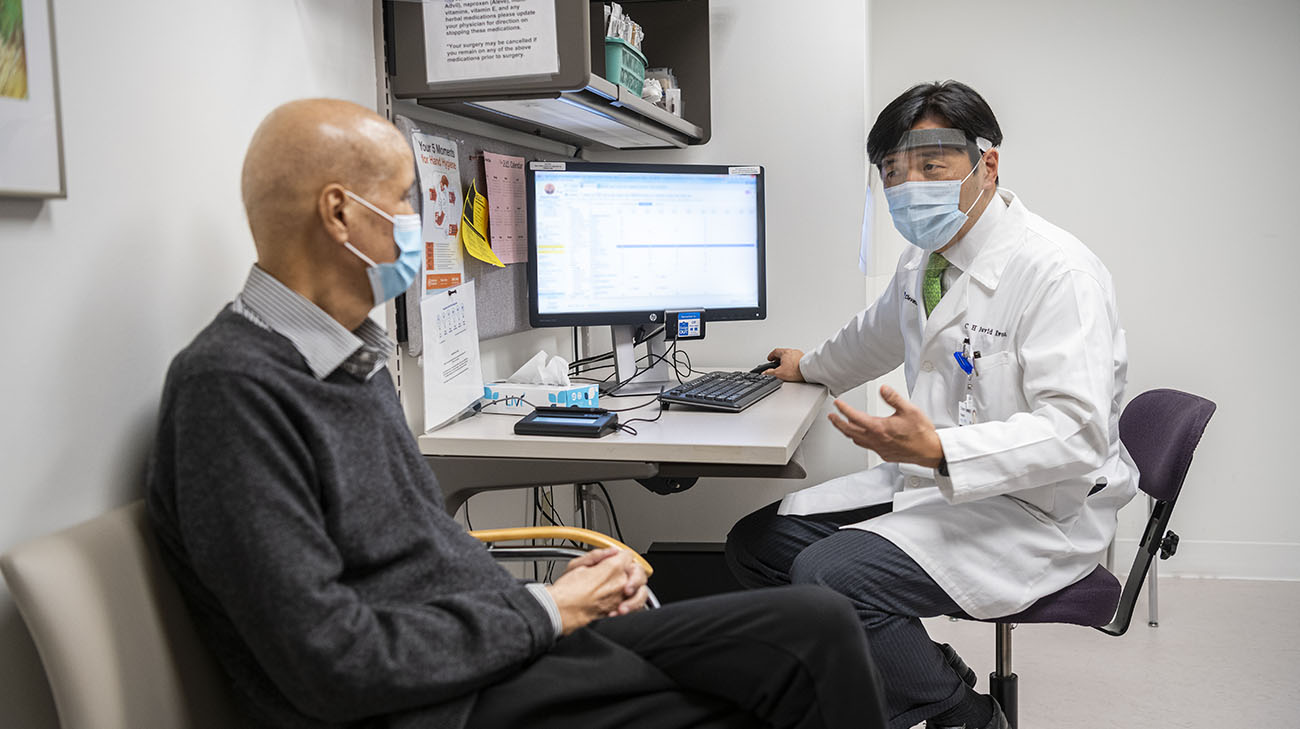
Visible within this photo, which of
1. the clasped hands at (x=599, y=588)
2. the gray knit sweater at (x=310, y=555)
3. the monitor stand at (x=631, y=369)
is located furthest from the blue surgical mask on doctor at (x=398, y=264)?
the monitor stand at (x=631, y=369)

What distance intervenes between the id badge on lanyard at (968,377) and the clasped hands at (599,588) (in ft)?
2.38

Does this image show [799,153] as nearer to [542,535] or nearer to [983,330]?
[983,330]

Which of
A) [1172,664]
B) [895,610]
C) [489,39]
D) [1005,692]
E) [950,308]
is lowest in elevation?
[1172,664]

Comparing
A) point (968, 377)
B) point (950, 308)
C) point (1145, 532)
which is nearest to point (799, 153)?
point (950, 308)

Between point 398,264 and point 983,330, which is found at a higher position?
point 398,264

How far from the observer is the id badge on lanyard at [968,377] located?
177 cm

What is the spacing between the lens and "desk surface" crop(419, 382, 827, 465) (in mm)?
1620

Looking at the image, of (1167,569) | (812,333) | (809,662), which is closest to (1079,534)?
(809,662)

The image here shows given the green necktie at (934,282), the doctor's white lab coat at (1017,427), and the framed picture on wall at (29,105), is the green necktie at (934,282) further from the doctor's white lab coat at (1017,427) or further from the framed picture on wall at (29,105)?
the framed picture on wall at (29,105)

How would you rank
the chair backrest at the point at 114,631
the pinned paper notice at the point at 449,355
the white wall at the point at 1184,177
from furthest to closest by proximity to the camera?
the white wall at the point at 1184,177 < the pinned paper notice at the point at 449,355 < the chair backrest at the point at 114,631

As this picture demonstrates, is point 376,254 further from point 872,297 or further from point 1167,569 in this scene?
point 1167,569

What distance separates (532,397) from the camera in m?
1.99

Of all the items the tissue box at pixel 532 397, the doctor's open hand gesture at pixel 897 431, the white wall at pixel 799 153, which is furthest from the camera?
the white wall at pixel 799 153

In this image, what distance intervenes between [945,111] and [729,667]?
3.77 ft
